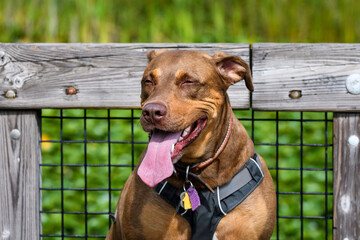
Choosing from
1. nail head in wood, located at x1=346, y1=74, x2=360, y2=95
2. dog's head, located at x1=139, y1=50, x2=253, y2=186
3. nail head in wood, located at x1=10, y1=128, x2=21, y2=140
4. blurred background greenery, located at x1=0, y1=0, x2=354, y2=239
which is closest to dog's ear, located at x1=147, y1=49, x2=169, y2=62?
dog's head, located at x1=139, y1=50, x2=253, y2=186

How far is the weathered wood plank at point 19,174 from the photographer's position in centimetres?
384

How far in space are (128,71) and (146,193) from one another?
2.71ft

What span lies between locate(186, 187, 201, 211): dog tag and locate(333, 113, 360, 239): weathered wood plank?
957 millimetres

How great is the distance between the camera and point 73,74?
376cm

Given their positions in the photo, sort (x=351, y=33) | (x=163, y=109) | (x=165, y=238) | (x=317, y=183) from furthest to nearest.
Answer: (x=351, y=33), (x=317, y=183), (x=165, y=238), (x=163, y=109)

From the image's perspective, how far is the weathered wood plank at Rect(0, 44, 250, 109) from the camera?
147 inches

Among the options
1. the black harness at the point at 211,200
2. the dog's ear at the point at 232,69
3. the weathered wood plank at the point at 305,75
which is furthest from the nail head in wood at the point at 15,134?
the weathered wood plank at the point at 305,75

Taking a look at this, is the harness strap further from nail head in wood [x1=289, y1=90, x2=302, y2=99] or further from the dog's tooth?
nail head in wood [x1=289, y1=90, x2=302, y2=99]

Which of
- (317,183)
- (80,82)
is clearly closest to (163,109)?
(80,82)

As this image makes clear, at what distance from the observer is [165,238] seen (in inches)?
126

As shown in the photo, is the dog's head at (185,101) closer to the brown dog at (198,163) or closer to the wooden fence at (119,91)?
the brown dog at (198,163)

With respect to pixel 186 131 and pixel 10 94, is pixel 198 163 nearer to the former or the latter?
pixel 186 131

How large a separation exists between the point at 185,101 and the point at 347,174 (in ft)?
3.84

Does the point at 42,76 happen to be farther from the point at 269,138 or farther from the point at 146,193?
the point at 269,138
